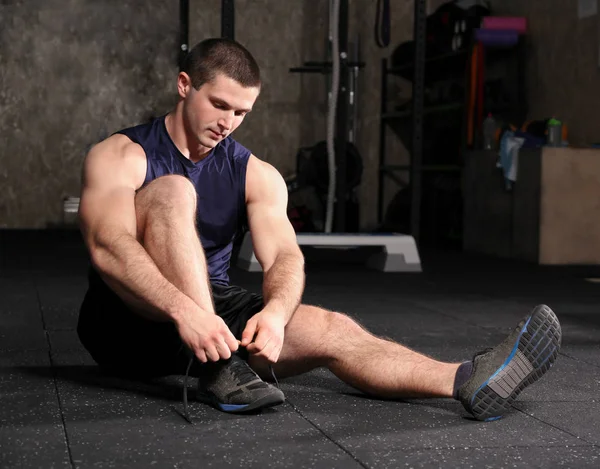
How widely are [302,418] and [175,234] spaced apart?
16.1 inches

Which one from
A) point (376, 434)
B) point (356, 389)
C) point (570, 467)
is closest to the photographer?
point (570, 467)

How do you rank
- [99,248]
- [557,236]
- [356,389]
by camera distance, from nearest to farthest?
[99,248] → [356,389] → [557,236]

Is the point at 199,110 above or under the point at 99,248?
above

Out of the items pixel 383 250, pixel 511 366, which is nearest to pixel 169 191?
pixel 511 366

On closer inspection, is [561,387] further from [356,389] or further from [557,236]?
[557,236]

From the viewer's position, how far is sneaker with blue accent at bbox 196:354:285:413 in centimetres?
183

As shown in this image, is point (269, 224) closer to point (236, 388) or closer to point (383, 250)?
point (236, 388)

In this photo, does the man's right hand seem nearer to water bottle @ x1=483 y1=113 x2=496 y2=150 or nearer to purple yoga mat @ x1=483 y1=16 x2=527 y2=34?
water bottle @ x1=483 y1=113 x2=496 y2=150

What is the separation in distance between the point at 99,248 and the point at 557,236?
3.79 metres

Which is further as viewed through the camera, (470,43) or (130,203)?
(470,43)

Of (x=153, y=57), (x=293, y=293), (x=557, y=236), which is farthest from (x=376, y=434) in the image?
(x=153, y=57)

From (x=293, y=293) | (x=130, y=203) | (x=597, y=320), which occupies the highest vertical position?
(x=130, y=203)

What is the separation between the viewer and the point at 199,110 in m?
1.96

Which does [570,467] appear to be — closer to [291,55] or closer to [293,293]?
[293,293]
